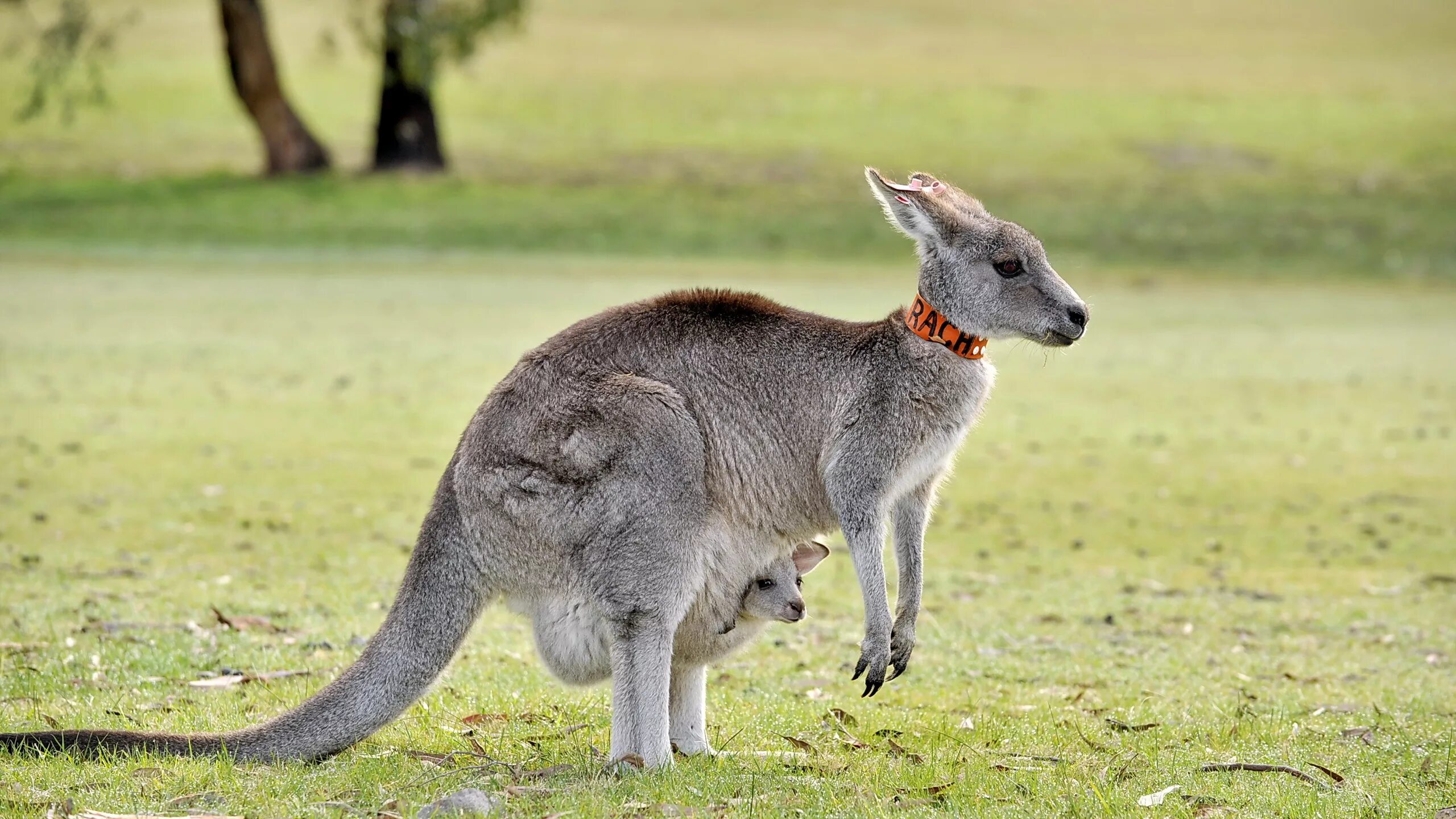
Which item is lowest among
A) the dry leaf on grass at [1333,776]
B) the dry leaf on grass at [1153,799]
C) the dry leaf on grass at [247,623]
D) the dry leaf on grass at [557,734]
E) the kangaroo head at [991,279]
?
the dry leaf on grass at [247,623]

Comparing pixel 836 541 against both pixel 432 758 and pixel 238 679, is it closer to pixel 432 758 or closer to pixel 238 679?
pixel 238 679

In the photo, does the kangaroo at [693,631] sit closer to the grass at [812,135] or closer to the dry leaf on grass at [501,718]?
the dry leaf on grass at [501,718]

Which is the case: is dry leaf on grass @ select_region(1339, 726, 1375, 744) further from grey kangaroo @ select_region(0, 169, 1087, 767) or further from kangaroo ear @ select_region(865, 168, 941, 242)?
kangaroo ear @ select_region(865, 168, 941, 242)

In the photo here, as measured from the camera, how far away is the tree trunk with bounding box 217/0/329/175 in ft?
84.2

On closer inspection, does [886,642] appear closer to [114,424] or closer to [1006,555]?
[1006,555]

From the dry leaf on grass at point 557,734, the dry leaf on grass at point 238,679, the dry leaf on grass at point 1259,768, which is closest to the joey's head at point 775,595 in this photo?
the dry leaf on grass at point 557,734

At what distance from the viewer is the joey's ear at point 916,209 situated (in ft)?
16.2

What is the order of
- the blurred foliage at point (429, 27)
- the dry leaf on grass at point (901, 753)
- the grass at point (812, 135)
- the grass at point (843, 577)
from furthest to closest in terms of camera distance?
the blurred foliage at point (429, 27) < the grass at point (812, 135) < the dry leaf on grass at point (901, 753) < the grass at point (843, 577)

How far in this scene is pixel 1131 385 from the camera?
1425 cm

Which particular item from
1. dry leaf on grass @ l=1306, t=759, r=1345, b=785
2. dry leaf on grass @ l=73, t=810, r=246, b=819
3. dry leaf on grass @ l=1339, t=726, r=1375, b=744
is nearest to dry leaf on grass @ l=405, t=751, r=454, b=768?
dry leaf on grass @ l=73, t=810, r=246, b=819

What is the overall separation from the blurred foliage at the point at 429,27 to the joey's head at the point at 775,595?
69.5 feet

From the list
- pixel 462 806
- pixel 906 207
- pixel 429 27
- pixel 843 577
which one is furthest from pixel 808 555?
pixel 429 27

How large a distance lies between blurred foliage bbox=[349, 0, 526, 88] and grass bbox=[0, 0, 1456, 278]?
135 centimetres

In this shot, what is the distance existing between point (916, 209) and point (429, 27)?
2148 cm
